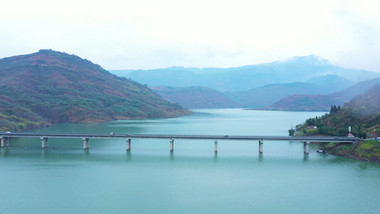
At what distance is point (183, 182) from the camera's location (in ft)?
174

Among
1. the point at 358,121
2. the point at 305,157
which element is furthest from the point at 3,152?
the point at 358,121

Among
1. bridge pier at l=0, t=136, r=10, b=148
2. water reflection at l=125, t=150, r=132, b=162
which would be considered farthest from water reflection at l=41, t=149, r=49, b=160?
water reflection at l=125, t=150, r=132, b=162

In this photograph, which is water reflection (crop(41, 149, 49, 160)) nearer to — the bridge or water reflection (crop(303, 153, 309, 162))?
the bridge

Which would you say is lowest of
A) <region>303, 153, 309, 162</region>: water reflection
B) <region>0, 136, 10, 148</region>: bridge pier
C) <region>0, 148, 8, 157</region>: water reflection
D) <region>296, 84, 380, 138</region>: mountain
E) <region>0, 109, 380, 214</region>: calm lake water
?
<region>0, 109, 380, 214</region>: calm lake water

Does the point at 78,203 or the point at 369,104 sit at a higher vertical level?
the point at 369,104

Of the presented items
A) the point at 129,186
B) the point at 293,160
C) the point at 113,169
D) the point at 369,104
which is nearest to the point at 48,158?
the point at 113,169

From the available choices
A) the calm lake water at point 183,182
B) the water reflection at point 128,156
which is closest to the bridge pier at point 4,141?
the calm lake water at point 183,182

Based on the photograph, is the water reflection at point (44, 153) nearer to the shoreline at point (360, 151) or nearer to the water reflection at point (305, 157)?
the water reflection at point (305, 157)

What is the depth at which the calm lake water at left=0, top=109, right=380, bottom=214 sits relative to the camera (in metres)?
42.5

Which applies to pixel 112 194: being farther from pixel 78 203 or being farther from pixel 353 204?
pixel 353 204

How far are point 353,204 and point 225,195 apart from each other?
1564 cm

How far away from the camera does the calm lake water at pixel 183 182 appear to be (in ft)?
139

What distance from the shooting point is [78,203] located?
43.2 metres

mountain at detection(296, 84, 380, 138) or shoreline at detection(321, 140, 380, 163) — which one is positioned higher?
mountain at detection(296, 84, 380, 138)
